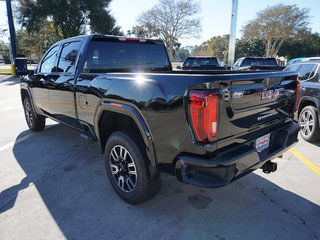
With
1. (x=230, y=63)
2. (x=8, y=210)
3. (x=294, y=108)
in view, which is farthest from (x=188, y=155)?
(x=230, y=63)

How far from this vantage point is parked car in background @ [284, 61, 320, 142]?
4652 millimetres

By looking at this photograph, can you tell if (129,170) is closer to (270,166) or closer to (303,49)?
(270,166)

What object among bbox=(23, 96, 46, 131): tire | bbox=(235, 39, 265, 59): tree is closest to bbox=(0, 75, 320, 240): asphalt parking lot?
bbox=(23, 96, 46, 131): tire

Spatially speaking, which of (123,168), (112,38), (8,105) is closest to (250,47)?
(8,105)

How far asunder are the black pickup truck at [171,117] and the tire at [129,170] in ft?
0.04

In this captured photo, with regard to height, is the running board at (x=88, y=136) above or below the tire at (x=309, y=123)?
above

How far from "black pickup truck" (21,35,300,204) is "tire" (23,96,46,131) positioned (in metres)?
1.96

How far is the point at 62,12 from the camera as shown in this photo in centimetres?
2703

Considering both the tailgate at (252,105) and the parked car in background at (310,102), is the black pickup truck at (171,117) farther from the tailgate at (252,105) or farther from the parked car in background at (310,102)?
the parked car in background at (310,102)

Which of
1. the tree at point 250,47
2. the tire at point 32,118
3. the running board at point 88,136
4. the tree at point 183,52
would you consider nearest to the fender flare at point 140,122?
the running board at point 88,136

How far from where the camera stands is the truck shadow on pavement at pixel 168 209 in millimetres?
2311

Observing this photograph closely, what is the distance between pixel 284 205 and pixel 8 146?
16.1 feet

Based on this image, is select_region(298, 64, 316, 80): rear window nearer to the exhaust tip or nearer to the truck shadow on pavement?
the truck shadow on pavement

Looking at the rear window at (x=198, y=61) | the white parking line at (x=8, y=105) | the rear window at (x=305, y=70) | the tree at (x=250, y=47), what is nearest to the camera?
the rear window at (x=305, y=70)
